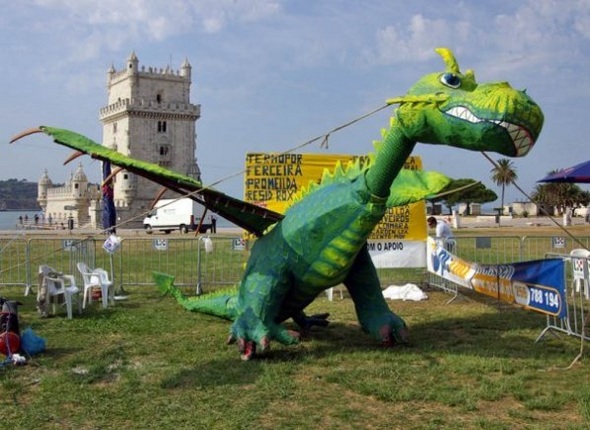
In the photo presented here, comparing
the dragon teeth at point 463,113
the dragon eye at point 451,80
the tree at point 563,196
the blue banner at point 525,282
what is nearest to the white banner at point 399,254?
the blue banner at point 525,282

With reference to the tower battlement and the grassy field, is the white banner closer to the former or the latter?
the grassy field

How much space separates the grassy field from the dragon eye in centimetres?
260

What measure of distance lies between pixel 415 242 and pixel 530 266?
15.3 feet

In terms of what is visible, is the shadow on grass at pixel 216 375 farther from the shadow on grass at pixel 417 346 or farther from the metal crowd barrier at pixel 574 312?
the metal crowd barrier at pixel 574 312

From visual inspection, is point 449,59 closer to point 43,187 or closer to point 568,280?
point 568,280

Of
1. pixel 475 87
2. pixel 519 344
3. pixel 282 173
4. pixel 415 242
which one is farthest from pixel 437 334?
pixel 282 173

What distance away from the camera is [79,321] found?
8641 mm

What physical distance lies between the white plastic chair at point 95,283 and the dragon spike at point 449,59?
655 cm

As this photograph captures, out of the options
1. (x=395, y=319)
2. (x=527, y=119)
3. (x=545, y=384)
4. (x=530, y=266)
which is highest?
(x=527, y=119)

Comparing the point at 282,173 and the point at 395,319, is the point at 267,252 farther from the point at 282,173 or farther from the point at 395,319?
the point at 282,173

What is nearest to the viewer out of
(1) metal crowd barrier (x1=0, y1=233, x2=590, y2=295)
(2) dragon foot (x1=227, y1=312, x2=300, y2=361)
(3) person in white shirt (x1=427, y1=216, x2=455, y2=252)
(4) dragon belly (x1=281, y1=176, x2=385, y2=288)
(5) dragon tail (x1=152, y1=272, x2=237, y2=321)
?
(4) dragon belly (x1=281, y1=176, x2=385, y2=288)

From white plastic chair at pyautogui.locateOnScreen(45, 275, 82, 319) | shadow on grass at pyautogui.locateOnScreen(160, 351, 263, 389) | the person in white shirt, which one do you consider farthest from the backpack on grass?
the person in white shirt

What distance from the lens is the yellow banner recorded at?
12.1m

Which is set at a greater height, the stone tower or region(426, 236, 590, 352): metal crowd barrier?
the stone tower
